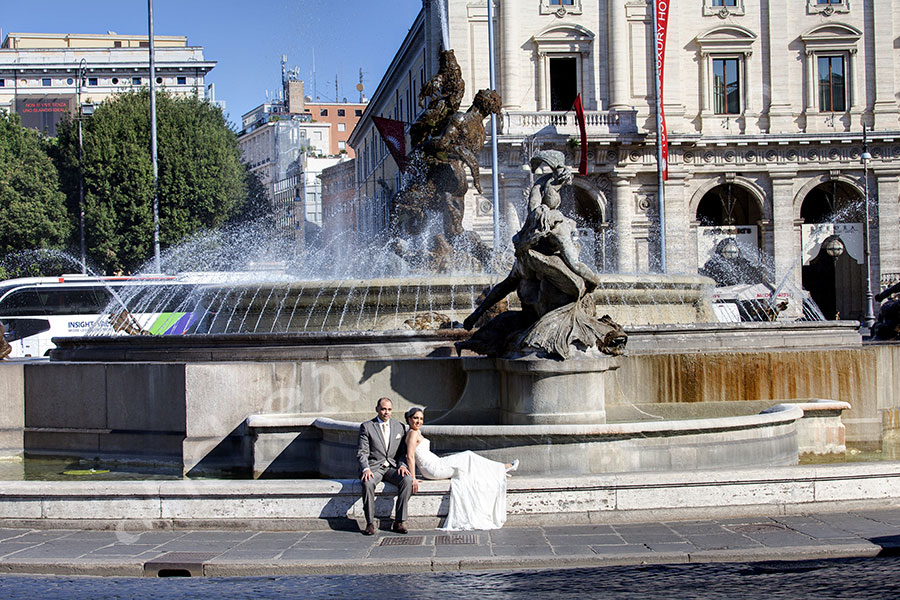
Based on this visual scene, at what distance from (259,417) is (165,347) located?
91.9 inches

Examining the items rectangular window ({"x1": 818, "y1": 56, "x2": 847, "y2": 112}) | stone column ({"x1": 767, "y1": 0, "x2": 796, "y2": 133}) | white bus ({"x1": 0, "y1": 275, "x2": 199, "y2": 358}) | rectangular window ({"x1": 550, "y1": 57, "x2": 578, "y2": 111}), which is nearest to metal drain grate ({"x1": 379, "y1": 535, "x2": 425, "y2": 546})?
white bus ({"x1": 0, "y1": 275, "x2": 199, "y2": 358})

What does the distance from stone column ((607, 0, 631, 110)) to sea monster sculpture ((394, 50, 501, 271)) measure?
27.7m

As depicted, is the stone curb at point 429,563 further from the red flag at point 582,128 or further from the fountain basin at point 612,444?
the red flag at point 582,128

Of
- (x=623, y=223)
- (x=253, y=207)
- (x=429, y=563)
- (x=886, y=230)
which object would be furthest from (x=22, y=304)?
(x=886, y=230)

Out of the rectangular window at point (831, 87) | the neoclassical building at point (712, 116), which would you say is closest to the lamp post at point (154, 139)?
the neoclassical building at point (712, 116)

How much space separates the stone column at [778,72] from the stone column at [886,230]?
4.66 meters

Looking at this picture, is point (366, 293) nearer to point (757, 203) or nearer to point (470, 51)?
point (470, 51)

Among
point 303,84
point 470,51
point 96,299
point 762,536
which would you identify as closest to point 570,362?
point 762,536

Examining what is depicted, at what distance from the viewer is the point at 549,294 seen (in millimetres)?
9117

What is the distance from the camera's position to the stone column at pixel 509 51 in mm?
43531

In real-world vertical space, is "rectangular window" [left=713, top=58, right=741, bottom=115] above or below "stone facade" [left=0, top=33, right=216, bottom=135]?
below

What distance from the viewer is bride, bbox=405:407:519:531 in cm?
748

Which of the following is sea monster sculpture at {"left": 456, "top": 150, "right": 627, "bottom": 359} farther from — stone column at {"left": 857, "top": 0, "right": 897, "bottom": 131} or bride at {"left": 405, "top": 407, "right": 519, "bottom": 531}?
stone column at {"left": 857, "top": 0, "right": 897, "bottom": 131}

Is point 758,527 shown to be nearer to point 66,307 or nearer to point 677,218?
point 66,307
